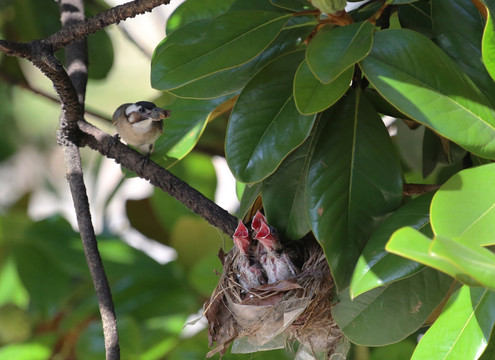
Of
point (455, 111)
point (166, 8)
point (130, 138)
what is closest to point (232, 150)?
point (455, 111)

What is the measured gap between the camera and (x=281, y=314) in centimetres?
104

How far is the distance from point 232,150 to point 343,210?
178 mm

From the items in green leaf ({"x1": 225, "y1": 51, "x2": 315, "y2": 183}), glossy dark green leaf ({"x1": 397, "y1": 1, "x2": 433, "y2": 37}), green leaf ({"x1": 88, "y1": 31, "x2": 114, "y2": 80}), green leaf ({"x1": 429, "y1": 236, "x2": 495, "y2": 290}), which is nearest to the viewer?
green leaf ({"x1": 429, "y1": 236, "x2": 495, "y2": 290})

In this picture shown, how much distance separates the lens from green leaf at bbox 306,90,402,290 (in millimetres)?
858

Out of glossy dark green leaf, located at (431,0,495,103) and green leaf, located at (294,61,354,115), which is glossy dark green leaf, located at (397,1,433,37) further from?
green leaf, located at (294,61,354,115)

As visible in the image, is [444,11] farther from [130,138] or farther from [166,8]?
[166,8]

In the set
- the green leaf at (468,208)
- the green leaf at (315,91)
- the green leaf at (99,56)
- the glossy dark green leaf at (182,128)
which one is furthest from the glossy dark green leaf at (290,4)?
the green leaf at (99,56)

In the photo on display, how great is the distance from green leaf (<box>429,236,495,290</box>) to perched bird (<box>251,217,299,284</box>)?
479mm

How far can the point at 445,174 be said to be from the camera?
134 centimetres

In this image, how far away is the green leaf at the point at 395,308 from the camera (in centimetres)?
89

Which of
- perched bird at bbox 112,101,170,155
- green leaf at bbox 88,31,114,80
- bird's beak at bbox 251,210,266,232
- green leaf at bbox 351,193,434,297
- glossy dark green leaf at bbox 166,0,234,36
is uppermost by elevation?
green leaf at bbox 88,31,114,80

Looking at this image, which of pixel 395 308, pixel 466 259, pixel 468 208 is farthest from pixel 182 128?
pixel 466 259

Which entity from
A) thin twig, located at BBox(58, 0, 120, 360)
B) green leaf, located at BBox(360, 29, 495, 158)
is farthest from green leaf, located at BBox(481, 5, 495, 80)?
thin twig, located at BBox(58, 0, 120, 360)

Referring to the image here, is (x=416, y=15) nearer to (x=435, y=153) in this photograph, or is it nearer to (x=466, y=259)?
(x=435, y=153)
